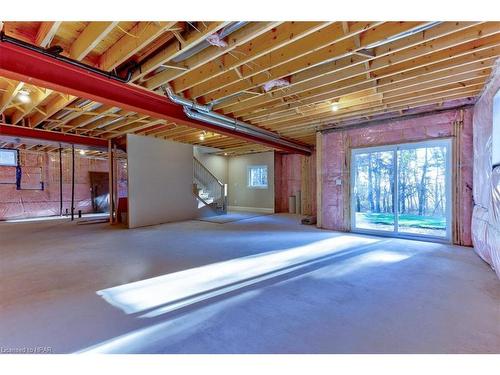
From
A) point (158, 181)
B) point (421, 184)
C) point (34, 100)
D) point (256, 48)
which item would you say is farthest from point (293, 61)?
point (158, 181)

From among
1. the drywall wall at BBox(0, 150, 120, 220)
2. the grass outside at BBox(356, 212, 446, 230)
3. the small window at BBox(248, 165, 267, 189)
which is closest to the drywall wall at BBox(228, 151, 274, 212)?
the small window at BBox(248, 165, 267, 189)

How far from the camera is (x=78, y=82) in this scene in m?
3.05

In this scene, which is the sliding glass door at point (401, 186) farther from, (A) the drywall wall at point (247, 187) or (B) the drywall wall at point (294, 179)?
(A) the drywall wall at point (247, 187)

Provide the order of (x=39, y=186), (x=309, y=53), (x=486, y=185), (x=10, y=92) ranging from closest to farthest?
(x=309, y=53) → (x=486, y=185) → (x=10, y=92) → (x=39, y=186)

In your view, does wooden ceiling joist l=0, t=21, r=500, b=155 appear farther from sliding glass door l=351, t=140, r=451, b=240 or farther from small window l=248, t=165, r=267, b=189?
small window l=248, t=165, r=267, b=189

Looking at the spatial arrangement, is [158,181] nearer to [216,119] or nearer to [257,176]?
[216,119]

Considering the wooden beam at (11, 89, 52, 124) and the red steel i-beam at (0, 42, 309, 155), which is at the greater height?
the wooden beam at (11, 89, 52, 124)

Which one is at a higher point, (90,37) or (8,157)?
(90,37)

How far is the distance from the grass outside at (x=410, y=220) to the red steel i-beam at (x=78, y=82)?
16.6ft

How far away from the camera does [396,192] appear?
5.18 meters

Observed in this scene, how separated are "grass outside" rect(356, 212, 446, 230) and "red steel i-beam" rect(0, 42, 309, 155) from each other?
16.6 feet

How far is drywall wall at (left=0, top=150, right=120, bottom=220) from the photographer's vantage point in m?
8.55

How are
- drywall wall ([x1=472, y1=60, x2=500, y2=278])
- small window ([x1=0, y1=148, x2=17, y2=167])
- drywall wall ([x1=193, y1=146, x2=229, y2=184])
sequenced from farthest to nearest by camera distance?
drywall wall ([x1=193, y1=146, x2=229, y2=184]), small window ([x1=0, y1=148, x2=17, y2=167]), drywall wall ([x1=472, y1=60, x2=500, y2=278])

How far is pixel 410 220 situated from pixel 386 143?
298cm
